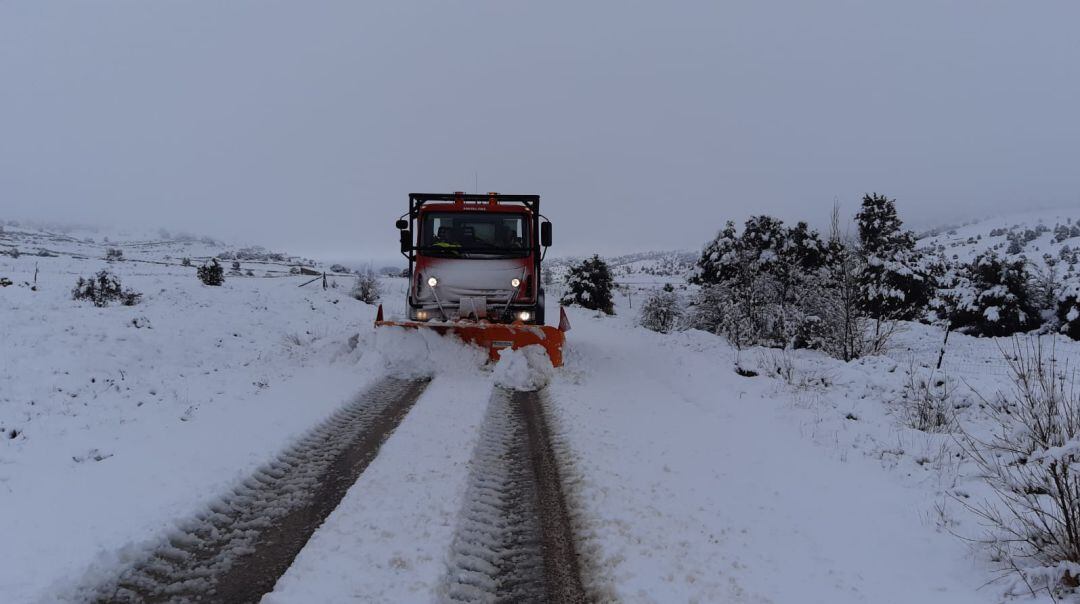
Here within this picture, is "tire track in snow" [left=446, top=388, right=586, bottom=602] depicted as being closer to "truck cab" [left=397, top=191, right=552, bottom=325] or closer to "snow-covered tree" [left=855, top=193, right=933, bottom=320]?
"truck cab" [left=397, top=191, right=552, bottom=325]

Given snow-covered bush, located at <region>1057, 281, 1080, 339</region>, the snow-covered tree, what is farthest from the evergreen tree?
snow-covered bush, located at <region>1057, 281, 1080, 339</region>

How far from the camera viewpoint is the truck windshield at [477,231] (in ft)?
34.5

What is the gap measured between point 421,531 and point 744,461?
3.44 metres

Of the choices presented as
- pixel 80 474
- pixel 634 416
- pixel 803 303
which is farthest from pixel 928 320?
pixel 80 474

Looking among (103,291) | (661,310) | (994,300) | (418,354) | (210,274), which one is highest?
(210,274)

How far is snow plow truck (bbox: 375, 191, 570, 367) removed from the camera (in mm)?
10283

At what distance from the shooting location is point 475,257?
10.4 meters

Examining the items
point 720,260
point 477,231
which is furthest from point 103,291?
point 720,260

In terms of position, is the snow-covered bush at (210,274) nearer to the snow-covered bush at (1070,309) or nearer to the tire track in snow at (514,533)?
the tire track in snow at (514,533)

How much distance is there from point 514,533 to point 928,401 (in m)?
6.74

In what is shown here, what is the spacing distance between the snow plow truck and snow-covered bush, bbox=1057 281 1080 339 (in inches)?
1031

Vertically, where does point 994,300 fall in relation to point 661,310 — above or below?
above

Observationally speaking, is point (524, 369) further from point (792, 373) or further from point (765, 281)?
point (765, 281)

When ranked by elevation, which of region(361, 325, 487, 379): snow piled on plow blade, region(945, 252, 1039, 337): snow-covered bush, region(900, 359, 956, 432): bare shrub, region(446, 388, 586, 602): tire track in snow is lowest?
region(446, 388, 586, 602): tire track in snow
